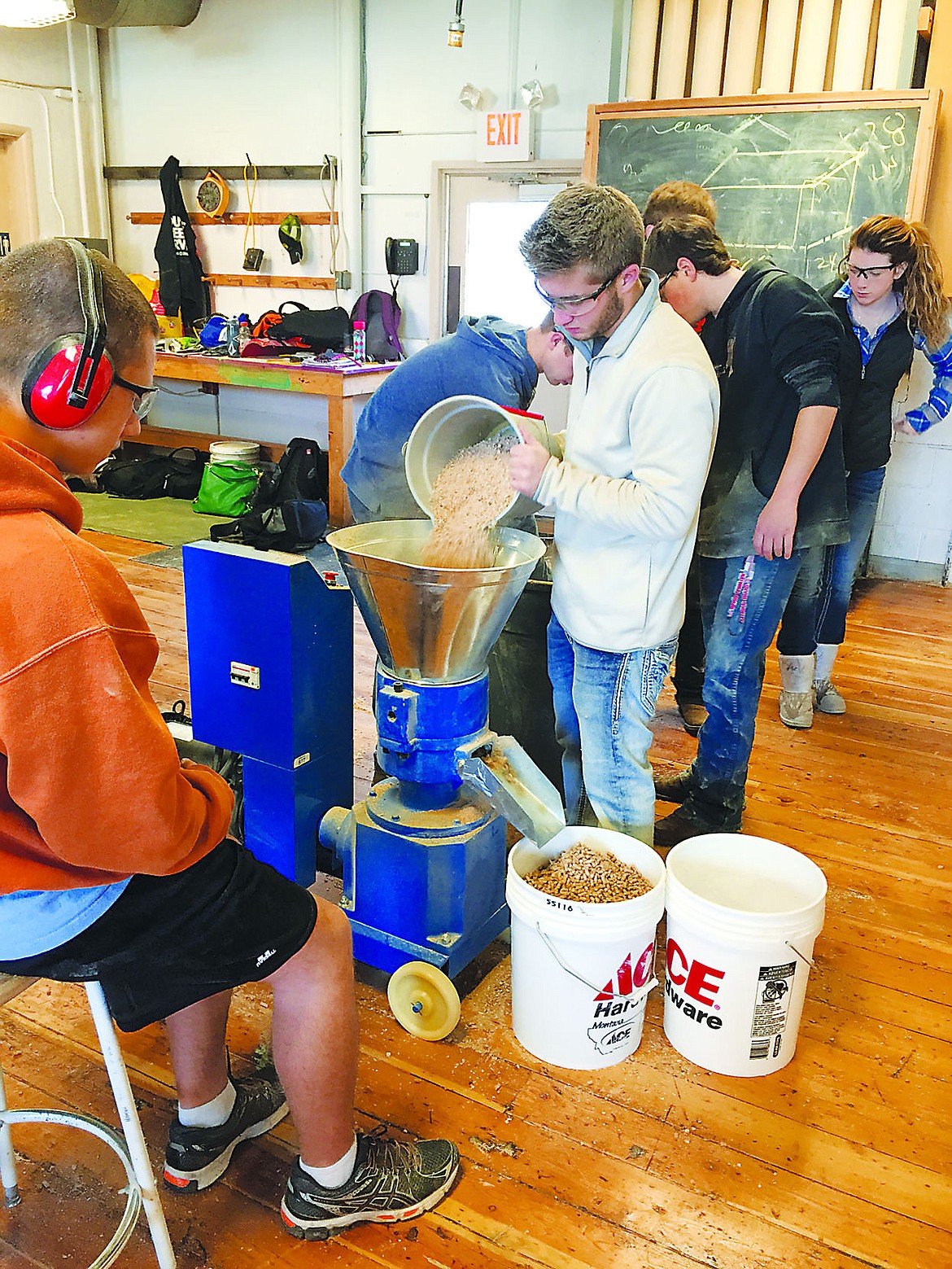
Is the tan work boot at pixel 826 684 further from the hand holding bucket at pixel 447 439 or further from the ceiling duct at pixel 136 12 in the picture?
the ceiling duct at pixel 136 12

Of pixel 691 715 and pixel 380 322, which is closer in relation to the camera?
pixel 691 715

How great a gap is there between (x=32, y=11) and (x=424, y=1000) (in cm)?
446

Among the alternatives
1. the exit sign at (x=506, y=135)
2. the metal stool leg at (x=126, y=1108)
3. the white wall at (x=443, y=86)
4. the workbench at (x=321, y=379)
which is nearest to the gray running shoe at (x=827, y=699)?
the workbench at (x=321, y=379)

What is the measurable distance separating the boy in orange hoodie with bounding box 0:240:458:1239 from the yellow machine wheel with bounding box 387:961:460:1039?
1.44 feet

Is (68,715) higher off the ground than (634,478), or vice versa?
(634,478)

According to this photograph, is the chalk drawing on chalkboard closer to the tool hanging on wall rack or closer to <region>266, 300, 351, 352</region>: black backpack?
<region>266, 300, 351, 352</region>: black backpack

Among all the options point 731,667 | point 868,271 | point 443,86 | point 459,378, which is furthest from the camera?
point 443,86

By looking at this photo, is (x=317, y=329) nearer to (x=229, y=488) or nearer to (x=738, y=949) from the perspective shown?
(x=229, y=488)

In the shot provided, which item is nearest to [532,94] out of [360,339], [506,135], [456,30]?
[506,135]

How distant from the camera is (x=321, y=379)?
510cm

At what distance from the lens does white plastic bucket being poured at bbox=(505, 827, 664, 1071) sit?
1.69 meters

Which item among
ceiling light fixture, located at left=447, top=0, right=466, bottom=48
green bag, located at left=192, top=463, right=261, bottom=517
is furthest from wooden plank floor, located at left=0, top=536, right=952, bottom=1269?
ceiling light fixture, located at left=447, top=0, right=466, bottom=48

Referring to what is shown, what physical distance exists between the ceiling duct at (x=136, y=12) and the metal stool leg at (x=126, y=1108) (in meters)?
6.18

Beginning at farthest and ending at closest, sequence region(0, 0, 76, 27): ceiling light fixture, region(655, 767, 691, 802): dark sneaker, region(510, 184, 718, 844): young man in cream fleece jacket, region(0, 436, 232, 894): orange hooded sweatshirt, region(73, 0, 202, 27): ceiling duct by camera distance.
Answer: region(73, 0, 202, 27): ceiling duct < region(0, 0, 76, 27): ceiling light fixture < region(655, 767, 691, 802): dark sneaker < region(510, 184, 718, 844): young man in cream fleece jacket < region(0, 436, 232, 894): orange hooded sweatshirt
